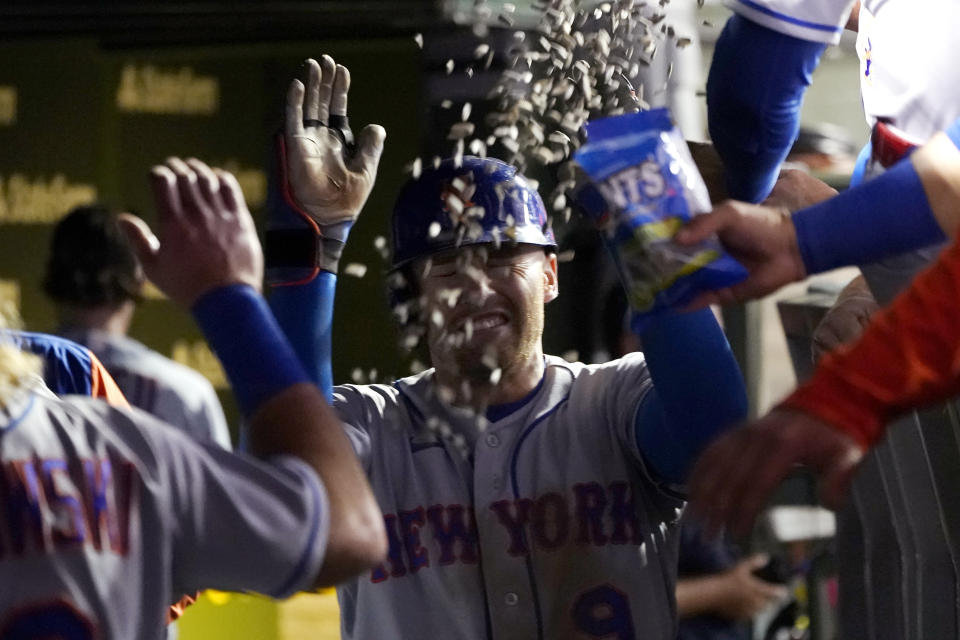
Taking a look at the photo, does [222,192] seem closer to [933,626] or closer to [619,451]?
[619,451]

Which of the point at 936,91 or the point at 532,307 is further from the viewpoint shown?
the point at 532,307

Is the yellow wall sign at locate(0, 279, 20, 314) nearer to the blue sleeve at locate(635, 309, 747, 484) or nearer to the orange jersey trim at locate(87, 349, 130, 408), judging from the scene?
the orange jersey trim at locate(87, 349, 130, 408)

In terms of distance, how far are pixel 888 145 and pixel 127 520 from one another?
1.18 meters

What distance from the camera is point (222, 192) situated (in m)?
1.65

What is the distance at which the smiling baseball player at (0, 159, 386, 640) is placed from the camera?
143 cm

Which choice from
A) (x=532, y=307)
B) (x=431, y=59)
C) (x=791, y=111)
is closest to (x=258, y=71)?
(x=431, y=59)

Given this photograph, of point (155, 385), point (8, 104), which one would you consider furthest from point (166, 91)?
point (155, 385)

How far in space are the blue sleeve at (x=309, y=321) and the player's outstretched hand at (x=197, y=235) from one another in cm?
61

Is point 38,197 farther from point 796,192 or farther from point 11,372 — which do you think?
point 11,372

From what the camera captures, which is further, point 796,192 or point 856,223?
point 796,192

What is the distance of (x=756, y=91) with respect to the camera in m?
2.01

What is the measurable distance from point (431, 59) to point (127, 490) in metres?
2.82

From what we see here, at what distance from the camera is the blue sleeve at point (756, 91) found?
1990mm

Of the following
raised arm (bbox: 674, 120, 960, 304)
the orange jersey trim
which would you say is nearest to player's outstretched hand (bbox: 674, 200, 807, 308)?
raised arm (bbox: 674, 120, 960, 304)
